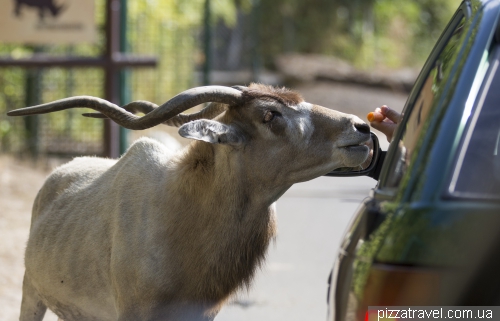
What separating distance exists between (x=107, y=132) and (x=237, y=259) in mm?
5888

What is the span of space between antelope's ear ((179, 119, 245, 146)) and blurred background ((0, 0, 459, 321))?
986mm

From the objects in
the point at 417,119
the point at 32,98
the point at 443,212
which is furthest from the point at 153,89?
the point at 443,212

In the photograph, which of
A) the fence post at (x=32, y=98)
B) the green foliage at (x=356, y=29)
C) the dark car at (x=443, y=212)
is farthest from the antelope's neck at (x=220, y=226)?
the green foliage at (x=356, y=29)

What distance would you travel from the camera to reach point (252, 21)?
18.3 metres

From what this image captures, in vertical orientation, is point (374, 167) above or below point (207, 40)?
below

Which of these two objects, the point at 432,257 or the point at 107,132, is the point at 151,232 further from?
the point at 107,132

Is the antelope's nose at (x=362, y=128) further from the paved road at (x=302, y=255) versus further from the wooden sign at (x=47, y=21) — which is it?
the wooden sign at (x=47, y=21)

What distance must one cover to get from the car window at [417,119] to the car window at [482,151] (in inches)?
6.1

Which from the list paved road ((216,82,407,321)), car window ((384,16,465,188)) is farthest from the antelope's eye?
car window ((384,16,465,188))

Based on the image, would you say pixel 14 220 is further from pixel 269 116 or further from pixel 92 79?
pixel 269 116

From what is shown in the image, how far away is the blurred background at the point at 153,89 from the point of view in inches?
304

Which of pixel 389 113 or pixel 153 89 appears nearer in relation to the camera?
pixel 389 113

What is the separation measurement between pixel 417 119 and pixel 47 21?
8.49 meters

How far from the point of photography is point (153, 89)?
46.4 feet
